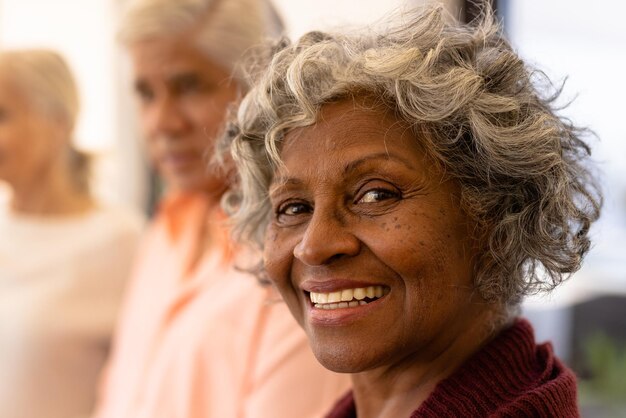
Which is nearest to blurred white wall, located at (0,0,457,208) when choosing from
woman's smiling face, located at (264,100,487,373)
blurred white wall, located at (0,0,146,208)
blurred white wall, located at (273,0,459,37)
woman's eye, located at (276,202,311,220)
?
blurred white wall, located at (0,0,146,208)

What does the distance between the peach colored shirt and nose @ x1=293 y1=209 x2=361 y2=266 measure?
0.36 meters

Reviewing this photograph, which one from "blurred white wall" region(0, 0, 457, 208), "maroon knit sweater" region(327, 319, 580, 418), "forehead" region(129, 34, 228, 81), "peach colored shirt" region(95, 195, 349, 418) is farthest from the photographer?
"blurred white wall" region(0, 0, 457, 208)

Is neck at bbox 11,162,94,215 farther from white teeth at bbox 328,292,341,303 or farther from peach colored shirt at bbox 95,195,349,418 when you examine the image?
white teeth at bbox 328,292,341,303

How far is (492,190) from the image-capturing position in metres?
1.10

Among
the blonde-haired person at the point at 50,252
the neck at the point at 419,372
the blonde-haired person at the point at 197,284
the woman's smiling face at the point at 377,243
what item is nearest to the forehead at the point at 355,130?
the woman's smiling face at the point at 377,243

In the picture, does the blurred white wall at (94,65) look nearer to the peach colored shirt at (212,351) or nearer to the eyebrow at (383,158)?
the peach colored shirt at (212,351)

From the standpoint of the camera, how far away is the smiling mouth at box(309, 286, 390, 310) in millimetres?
1092

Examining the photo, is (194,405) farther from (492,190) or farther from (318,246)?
(492,190)

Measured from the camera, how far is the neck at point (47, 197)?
2.57m

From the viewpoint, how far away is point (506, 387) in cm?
111

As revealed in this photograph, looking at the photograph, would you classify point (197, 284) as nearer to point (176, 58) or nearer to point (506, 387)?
point (176, 58)

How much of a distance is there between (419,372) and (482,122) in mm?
368

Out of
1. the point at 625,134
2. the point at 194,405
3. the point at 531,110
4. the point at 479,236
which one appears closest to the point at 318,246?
the point at 479,236

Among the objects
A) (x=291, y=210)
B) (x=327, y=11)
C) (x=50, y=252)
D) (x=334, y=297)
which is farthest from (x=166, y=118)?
(x=334, y=297)
